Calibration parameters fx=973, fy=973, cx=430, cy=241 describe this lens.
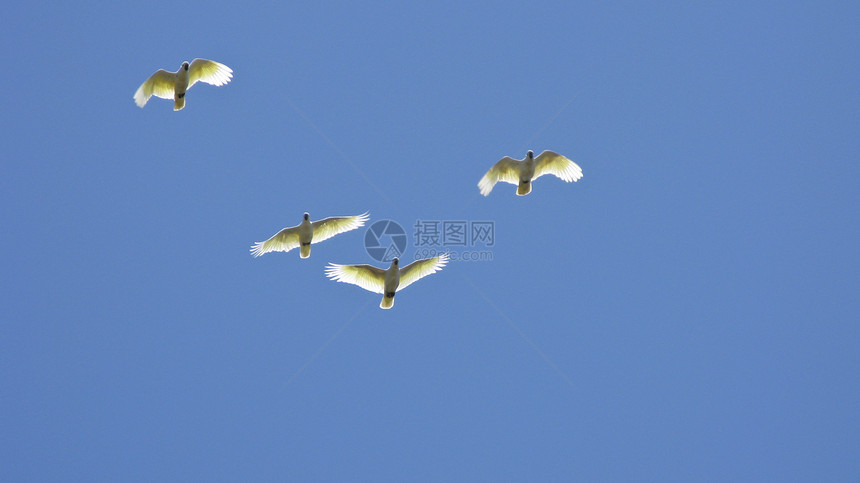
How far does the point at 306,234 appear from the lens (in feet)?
99.6

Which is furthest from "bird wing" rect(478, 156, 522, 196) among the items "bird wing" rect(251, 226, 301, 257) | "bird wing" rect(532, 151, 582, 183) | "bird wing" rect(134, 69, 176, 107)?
"bird wing" rect(134, 69, 176, 107)

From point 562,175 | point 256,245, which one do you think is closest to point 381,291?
point 256,245

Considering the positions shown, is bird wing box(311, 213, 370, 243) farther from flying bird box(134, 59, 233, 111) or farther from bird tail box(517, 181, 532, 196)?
flying bird box(134, 59, 233, 111)

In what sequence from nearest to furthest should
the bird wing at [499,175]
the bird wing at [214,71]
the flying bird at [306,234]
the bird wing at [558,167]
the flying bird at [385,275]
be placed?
the flying bird at [385,275] < the flying bird at [306,234] < the bird wing at [499,175] < the bird wing at [214,71] < the bird wing at [558,167]

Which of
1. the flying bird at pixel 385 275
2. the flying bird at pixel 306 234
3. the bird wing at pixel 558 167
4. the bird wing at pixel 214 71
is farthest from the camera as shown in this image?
the bird wing at pixel 558 167

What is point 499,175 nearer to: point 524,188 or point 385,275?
point 524,188

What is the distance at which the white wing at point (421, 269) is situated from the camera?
29503 millimetres

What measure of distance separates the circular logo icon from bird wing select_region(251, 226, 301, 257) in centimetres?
378

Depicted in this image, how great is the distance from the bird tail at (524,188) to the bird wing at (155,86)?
11.5 meters

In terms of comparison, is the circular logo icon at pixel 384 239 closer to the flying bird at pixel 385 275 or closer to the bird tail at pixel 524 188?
the flying bird at pixel 385 275

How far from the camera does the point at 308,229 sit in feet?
99.2

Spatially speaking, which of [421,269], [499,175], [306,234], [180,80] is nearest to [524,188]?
[499,175]

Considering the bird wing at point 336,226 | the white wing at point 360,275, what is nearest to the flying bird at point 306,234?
the bird wing at point 336,226

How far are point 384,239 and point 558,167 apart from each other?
23.1 ft
